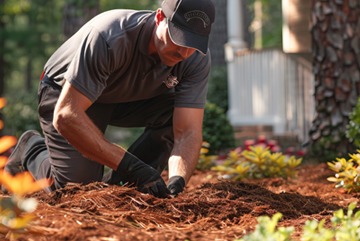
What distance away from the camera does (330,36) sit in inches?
163

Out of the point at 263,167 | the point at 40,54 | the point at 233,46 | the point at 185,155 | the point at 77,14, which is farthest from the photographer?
the point at 40,54

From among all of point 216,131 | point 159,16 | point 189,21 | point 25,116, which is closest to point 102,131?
point 159,16

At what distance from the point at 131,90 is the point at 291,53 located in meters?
2.62

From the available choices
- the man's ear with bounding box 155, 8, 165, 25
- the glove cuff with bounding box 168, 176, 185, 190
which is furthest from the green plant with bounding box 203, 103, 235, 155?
the man's ear with bounding box 155, 8, 165, 25

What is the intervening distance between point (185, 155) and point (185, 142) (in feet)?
0.36

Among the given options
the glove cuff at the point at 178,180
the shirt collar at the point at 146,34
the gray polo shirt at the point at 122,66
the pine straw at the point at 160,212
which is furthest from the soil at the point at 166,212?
the shirt collar at the point at 146,34

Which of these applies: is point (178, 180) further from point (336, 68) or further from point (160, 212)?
point (336, 68)

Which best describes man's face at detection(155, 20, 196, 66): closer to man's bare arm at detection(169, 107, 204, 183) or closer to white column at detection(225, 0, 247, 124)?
man's bare arm at detection(169, 107, 204, 183)

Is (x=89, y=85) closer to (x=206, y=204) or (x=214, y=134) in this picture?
(x=206, y=204)

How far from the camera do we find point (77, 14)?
5.88m

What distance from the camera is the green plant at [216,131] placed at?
5312 millimetres

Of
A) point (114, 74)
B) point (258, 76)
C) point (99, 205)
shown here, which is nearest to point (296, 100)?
point (258, 76)

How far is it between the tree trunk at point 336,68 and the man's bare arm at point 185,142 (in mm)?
1977

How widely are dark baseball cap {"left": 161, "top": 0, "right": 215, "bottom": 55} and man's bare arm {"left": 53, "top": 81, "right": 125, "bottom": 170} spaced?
0.66m
